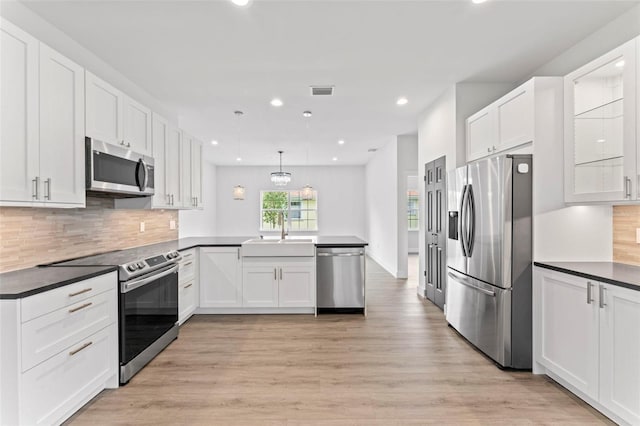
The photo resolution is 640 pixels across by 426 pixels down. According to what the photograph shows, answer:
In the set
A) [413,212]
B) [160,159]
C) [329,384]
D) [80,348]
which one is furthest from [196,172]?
[413,212]

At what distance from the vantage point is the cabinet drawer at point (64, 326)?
180 centimetres

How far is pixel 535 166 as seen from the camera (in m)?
2.81

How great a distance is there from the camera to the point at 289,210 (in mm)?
10688

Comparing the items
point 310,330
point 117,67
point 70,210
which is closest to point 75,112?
point 70,210

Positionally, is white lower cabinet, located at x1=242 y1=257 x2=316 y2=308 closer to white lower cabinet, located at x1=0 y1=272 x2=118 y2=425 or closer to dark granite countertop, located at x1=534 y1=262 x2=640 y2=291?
white lower cabinet, located at x1=0 y1=272 x2=118 y2=425

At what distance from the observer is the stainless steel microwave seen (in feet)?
8.46

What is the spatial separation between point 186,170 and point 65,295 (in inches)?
105

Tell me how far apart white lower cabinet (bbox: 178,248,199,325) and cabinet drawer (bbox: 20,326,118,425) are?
128 cm

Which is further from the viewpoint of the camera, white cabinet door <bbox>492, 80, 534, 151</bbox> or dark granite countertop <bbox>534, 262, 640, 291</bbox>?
white cabinet door <bbox>492, 80, 534, 151</bbox>

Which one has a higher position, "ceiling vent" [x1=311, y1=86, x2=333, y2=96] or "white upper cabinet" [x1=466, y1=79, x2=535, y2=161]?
"ceiling vent" [x1=311, y1=86, x2=333, y2=96]

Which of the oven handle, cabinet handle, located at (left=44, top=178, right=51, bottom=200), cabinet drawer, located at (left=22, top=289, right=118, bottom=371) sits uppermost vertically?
cabinet handle, located at (left=44, top=178, right=51, bottom=200)

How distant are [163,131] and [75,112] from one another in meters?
1.43

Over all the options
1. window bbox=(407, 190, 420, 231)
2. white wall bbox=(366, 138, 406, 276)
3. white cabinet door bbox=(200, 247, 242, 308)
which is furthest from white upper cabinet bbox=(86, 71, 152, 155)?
window bbox=(407, 190, 420, 231)

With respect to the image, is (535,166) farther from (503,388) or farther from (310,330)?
(310,330)
